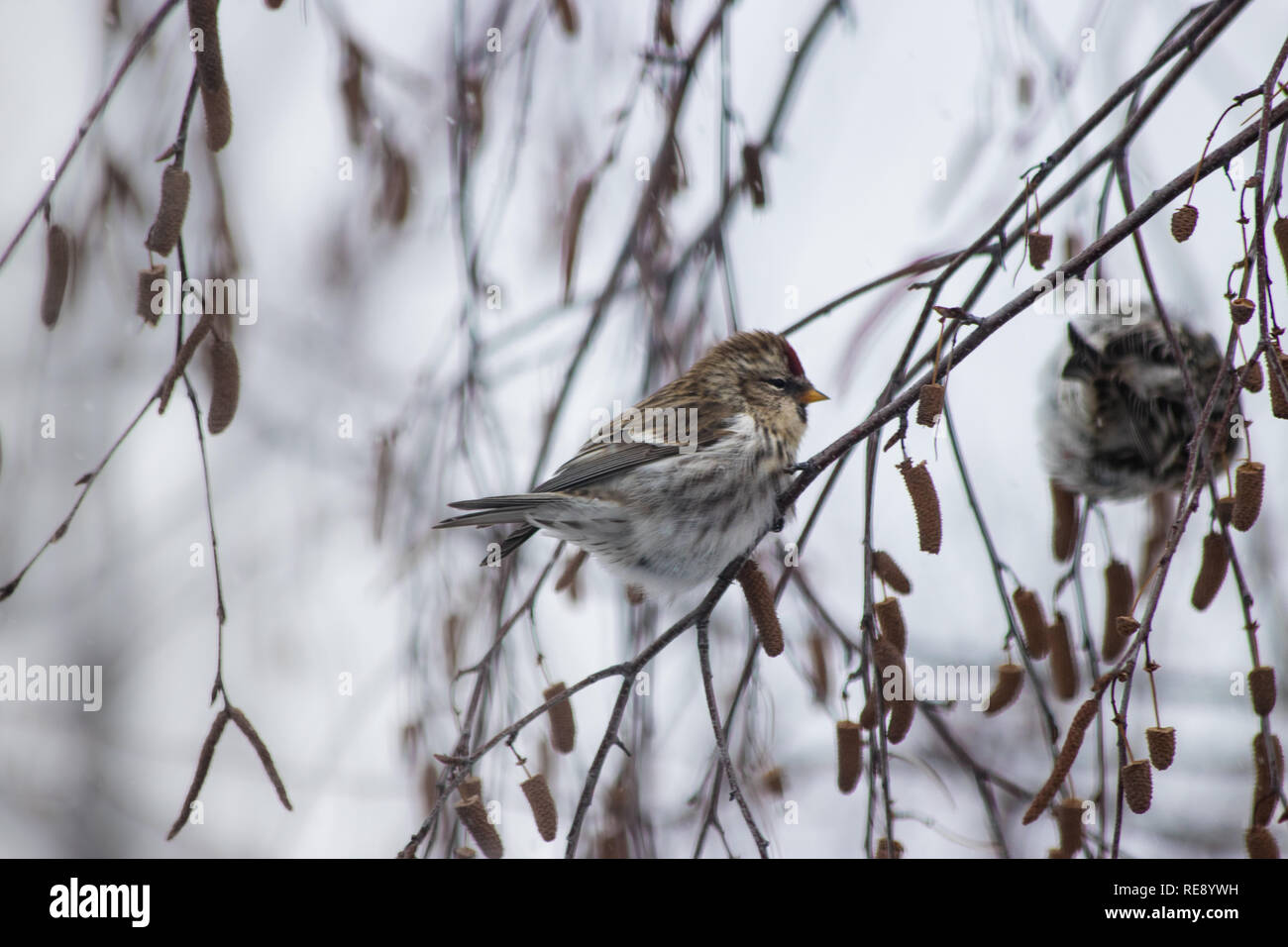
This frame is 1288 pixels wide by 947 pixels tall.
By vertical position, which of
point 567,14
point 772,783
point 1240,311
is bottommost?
point 772,783

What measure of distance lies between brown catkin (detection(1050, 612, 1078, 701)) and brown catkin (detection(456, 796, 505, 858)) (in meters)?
1.17

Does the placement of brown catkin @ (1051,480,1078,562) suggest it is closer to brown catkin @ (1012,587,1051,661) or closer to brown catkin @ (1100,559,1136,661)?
brown catkin @ (1100,559,1136,661)

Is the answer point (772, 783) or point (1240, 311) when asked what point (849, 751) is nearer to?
point (772, 783)

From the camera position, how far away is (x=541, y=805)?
195 centimetres

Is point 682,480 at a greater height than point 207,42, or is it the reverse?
point 207,42

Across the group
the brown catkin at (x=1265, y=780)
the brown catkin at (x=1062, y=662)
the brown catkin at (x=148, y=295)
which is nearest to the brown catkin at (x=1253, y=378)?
the brown catkin at (x=1265, y=780)

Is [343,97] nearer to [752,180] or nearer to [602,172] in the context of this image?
[602,172]

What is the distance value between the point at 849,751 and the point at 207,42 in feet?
5.04

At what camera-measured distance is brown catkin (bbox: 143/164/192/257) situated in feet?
5.29

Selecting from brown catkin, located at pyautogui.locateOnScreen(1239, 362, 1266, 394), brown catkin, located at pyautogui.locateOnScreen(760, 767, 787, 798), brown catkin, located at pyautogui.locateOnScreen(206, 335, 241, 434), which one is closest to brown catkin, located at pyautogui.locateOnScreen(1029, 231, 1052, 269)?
brown catkin, located at pyautogui.locateOnScreen(1239, 362, 1266, 394)

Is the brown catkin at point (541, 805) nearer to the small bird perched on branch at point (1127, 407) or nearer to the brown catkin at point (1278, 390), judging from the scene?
the brown catkin at point (1278, 390)

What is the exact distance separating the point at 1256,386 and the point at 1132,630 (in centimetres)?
40

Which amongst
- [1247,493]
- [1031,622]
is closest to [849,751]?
[1031,622]
